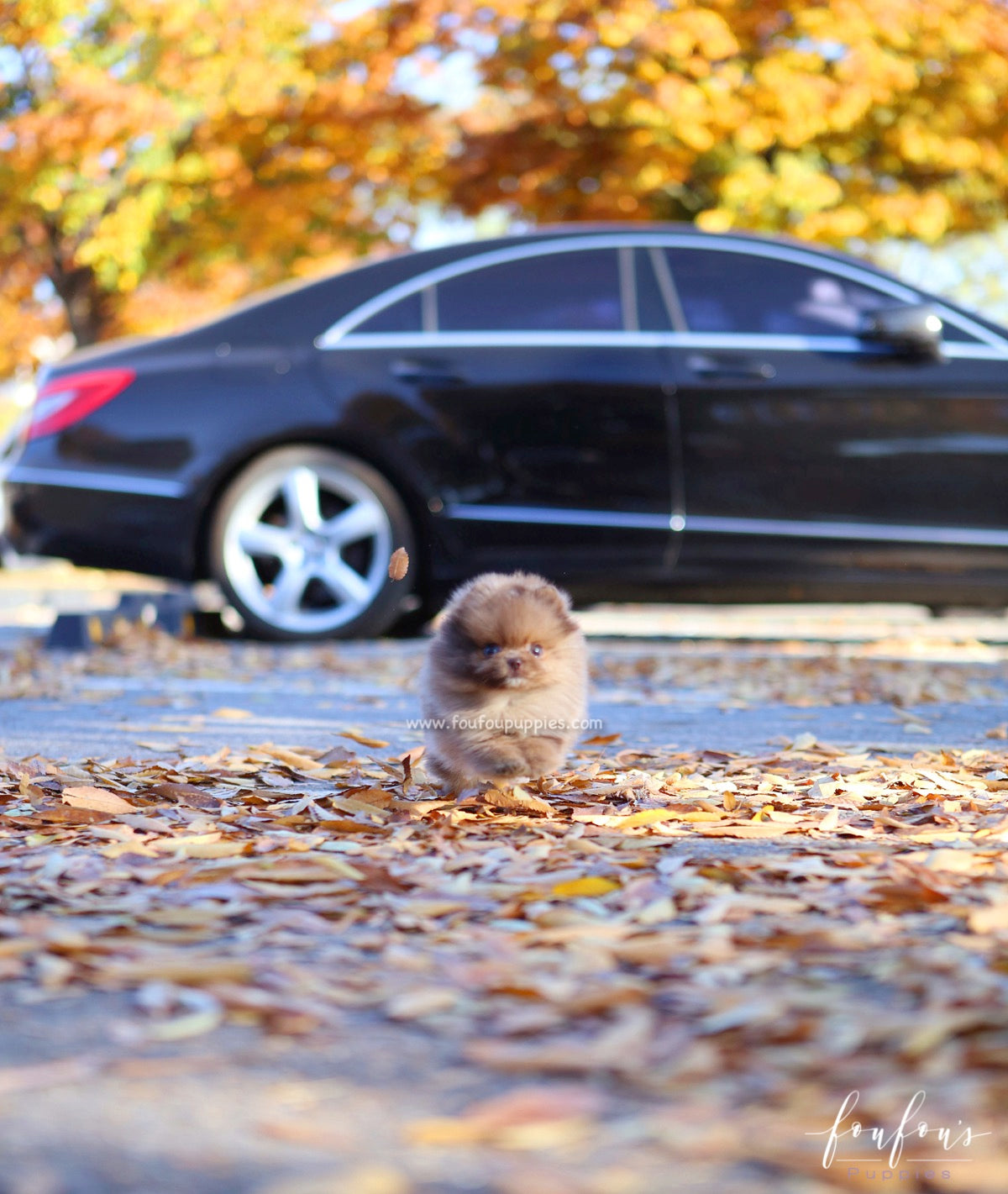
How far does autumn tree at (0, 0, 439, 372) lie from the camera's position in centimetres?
1510

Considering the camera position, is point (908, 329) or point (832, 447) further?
point (832, 447)

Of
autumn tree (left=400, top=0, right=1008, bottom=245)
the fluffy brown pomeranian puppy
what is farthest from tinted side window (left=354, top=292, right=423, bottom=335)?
autumn tree (left=400, top=0, right=1008, bottom=245)

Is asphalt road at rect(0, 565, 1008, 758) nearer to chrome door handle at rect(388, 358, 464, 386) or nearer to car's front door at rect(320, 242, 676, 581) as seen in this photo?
car's front door at rect(320, 242, 676, 581)

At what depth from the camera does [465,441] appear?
6.87 meters

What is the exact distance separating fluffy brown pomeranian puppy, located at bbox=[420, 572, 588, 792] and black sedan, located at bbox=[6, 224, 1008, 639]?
→ 306cm

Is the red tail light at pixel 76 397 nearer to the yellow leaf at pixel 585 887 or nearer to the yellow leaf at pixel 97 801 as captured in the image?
the yellow leaf at pixel 97 801

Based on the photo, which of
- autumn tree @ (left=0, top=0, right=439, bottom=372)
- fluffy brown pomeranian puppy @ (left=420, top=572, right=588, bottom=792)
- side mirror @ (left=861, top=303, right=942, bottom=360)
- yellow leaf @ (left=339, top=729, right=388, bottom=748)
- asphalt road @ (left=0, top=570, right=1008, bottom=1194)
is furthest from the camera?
autumn tree @ (left=0, top=0, right=439, bottom=372)

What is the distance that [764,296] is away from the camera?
7.10 m

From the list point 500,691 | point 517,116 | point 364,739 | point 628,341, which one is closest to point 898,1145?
point 500,691

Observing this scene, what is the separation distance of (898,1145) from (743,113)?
12331 millimetres

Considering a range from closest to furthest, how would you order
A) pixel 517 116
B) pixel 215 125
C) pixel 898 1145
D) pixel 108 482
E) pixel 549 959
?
pixel 898 1145 → pixel 549 959 → pixel 108 482 → pixel 517 116 → pixel 215 125

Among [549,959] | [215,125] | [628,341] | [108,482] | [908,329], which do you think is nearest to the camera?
[549,959]

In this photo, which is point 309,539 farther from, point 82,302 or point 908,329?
point 82,302

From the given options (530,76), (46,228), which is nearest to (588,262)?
(530,76)
